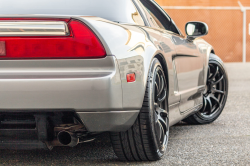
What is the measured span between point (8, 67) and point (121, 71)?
67 cm

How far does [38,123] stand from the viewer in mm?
2637

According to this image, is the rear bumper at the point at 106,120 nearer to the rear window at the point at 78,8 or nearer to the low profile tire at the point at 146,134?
the low profile tire at the point at 146,134

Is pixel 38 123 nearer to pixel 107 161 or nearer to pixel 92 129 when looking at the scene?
pixel 92 129

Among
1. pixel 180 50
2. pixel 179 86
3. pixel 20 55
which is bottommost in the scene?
pixel 179 86

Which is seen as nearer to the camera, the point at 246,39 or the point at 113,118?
the point at 113,118

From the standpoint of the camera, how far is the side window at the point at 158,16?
3922 mm

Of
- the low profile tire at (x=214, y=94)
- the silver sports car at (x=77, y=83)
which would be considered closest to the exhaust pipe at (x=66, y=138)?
the silver sports car at (x=77, y=83)

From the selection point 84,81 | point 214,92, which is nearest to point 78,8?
point 84,81

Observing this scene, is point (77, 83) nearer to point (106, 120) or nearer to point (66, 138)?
point (106, 120)

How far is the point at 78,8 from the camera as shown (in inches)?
131

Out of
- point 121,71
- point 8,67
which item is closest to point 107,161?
point 121,71

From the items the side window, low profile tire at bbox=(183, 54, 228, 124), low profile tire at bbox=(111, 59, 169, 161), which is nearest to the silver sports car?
low profile tire at bbox=(111, 59, 169, 161)

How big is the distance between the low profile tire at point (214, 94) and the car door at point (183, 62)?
0.41 meters

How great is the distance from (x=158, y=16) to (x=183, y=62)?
0.56 metres
